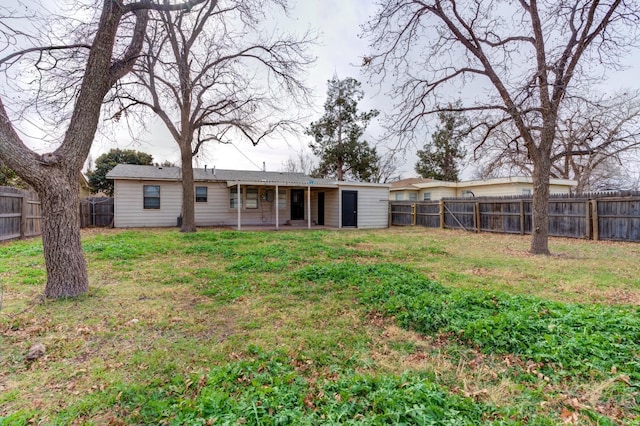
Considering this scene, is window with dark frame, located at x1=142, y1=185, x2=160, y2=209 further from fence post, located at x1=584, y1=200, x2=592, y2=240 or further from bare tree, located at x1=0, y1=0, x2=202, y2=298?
fence post, located at x1=584, y1=200, x2=592, y2=240

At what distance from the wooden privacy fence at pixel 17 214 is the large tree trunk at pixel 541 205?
1344 cm

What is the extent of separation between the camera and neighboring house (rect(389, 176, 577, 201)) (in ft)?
61.2

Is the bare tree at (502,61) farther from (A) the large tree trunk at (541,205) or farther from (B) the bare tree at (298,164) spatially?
(B) the bare tree at (298,164)

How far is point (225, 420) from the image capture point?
1.84 meters

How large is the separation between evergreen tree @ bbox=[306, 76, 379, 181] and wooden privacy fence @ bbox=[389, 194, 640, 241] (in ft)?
27.2

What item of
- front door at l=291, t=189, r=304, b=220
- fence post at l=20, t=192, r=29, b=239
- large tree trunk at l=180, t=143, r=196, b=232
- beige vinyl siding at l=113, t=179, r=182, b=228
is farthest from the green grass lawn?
front door at l=291, t=189, r=304, b=220

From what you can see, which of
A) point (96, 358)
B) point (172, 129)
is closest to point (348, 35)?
point (172, 129)

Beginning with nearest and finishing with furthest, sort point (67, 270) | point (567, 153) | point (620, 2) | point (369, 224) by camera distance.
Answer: point (67, 270) < point (620, 2) < point (567, 153) < point (369, 224)

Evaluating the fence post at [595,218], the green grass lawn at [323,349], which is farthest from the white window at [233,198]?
the fence post at [595,218]

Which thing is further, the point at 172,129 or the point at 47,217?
the point at 172,129

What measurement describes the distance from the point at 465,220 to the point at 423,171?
16761mm

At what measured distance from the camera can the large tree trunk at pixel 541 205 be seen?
8133mm

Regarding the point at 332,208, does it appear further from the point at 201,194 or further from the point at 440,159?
the point at 440,159

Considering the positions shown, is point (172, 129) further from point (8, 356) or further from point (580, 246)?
point (580, 246)
